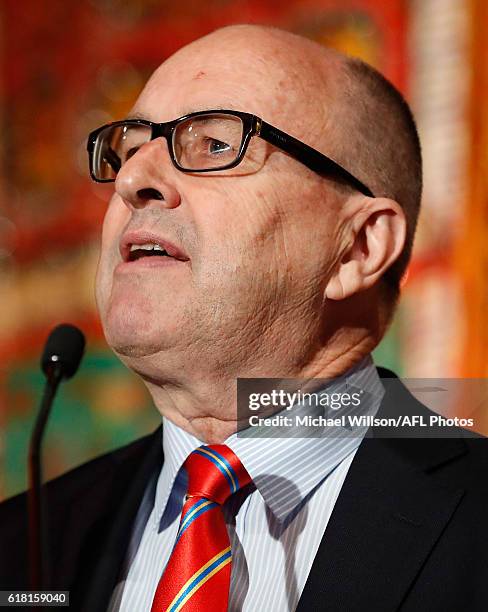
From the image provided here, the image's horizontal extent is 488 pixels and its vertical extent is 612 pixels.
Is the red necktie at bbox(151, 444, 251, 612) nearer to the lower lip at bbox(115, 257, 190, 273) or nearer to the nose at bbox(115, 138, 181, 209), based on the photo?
the lower lip at bbox(115, 257, 190, 273)

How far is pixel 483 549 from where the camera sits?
3.71 ft

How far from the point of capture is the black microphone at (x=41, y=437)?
3.28 feet

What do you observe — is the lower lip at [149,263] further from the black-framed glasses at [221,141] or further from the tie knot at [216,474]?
the tie knot at [216,474]

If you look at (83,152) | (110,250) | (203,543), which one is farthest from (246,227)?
(83,152)

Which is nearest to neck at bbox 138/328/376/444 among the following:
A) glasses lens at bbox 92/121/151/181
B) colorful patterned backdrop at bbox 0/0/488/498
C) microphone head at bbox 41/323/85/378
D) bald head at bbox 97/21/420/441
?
bald head at bbox 97/21/420/441

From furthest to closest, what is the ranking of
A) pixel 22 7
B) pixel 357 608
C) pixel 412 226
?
pixel 22 7 < pixel 412 226 < pixel 357 608

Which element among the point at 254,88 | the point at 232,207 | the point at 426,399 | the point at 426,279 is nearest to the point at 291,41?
the point at 254,88

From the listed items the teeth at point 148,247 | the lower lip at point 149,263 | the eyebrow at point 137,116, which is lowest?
the lower lip at point 149,263

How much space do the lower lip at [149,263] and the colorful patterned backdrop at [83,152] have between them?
1.11 metres

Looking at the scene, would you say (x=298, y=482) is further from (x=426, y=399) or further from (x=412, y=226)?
(x=412, y=226)

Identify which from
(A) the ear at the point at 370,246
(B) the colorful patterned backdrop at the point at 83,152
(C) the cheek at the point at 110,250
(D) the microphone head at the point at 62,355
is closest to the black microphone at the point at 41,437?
(D) the microphone head at the point at 62,355

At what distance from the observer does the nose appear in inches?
48.4

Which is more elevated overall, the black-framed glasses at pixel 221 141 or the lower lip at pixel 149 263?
the black-framed glasses at pixel 221 141

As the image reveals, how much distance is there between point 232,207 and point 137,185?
148 millimetres
